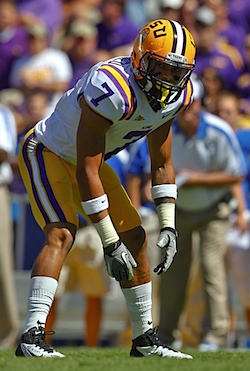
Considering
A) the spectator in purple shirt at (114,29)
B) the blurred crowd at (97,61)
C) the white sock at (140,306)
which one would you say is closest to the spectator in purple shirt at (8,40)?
the blurred crowd at (97,61)

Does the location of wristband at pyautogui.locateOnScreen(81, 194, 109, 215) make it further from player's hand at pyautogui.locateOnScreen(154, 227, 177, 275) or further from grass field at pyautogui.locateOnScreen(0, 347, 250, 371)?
grass field at pyautogui.locateOnScreen(0, 347, 250, 371)

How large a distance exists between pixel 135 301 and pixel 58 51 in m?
6.19

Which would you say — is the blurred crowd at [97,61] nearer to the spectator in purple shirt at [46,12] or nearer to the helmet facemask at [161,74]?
the spectator in purple shirt at [46,12]

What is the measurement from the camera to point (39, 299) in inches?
222

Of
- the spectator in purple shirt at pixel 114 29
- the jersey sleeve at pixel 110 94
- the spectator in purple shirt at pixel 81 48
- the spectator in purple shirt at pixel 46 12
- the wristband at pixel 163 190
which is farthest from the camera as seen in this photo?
the spectator in purple shirt at pixel 46 12

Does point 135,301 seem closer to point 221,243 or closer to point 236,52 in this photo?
point 221,243

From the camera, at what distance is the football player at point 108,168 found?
18.2 ft

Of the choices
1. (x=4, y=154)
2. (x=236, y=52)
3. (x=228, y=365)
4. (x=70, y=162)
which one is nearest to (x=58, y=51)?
(x=236, y=52)

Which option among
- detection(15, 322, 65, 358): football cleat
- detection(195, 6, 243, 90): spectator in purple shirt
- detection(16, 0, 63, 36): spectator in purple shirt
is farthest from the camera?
detection(16, 0, 63, 36): spectator in purple shirt

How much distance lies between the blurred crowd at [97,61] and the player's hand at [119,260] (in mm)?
3252

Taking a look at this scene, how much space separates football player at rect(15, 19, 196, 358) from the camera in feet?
18.2

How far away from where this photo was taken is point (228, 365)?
16.9 feet

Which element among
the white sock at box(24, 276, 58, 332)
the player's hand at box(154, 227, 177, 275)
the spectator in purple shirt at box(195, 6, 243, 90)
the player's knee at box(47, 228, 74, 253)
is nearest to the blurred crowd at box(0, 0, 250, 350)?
the spectator in purple shirt at box(195, 6, 243, 90)

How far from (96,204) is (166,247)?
555 mm
